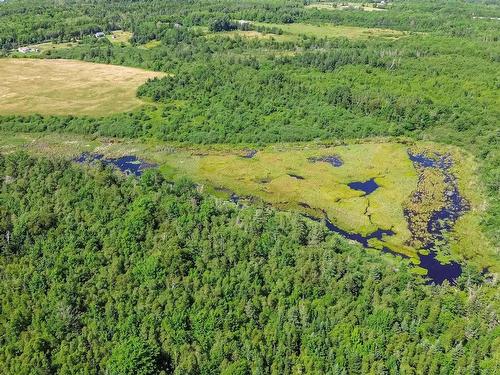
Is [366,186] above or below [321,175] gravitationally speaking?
below

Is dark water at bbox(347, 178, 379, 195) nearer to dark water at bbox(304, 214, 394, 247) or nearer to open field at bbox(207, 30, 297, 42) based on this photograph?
dark water at bbox(304, 214, 394, 247)

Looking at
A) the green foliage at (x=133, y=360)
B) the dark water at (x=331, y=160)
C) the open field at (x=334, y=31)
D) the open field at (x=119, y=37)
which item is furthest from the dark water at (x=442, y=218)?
the open field at (x=119, y=37)

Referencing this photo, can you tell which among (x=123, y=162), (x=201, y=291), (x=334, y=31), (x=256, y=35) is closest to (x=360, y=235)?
(x=201, y=291)

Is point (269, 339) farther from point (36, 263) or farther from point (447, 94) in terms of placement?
point (447, 94)

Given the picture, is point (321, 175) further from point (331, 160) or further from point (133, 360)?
point (133, 360)

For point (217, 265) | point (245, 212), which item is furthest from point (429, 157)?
point (217, 265)
